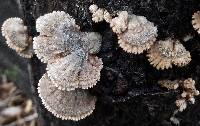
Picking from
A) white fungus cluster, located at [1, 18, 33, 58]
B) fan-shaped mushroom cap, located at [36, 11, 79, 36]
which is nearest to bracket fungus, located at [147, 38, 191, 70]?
fan-shaped mushroom cap, located at [36, 11, 79, 36]

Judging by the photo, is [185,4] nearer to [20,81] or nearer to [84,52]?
[84,52]

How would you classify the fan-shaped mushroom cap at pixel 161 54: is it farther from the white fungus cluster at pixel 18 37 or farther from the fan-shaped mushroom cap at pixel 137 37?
the white fungus cluster at pixel 18 37

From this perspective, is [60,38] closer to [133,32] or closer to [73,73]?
[73,73]

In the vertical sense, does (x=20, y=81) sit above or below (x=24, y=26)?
below

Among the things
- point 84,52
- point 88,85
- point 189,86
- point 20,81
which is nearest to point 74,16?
point 84,52

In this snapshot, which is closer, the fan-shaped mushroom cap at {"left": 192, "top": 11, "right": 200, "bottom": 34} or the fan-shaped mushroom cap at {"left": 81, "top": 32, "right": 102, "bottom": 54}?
the fan-shaped mushroom cap at {"left": 192, "top": 11, "right": 200, "bottom": 34}

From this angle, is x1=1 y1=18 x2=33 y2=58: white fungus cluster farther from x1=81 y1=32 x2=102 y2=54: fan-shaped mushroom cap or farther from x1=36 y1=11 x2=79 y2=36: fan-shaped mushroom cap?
x1=81 y1=32 x2=102 y2=54: fan-shaped mushroom cap
